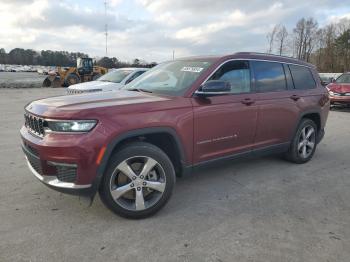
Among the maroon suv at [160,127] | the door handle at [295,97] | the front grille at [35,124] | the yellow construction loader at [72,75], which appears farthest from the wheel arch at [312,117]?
the yellow construction loader at [72,75]

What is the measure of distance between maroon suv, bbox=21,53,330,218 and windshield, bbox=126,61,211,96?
0.06 feet

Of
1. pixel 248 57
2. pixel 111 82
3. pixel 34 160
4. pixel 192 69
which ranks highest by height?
pixel 248 57

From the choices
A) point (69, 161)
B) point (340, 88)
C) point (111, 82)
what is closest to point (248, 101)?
point (69, 161)

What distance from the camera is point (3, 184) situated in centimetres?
428

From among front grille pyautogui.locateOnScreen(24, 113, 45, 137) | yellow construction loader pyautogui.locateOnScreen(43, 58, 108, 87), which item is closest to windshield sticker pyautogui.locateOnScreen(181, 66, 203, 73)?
front grille pyautogui.locateOnScreen(24, 113, 45, 137)

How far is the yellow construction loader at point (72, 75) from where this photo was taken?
26.1m

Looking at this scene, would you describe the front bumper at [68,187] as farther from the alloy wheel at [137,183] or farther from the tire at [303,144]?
the tire at [303,144]

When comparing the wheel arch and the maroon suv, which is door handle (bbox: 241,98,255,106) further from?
the wheel arch

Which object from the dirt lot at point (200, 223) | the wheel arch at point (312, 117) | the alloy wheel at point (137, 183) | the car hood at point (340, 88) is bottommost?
the dirt lot at point (200, 223)

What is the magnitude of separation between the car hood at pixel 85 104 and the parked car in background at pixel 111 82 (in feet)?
20.7

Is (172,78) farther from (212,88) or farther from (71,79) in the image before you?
(71,79)

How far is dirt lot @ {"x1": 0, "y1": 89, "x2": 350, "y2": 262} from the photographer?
2.87 metres

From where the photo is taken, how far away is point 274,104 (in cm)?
471

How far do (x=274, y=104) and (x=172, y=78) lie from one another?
1.58m
